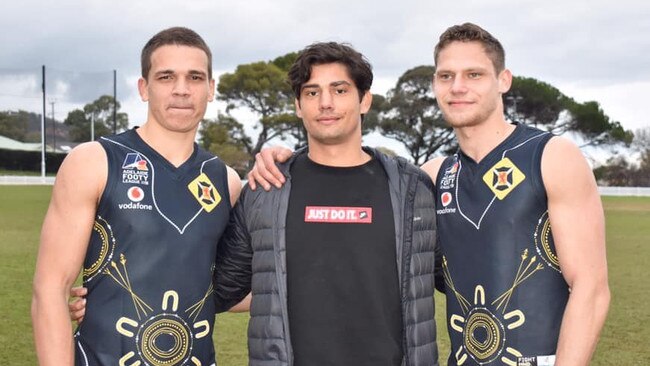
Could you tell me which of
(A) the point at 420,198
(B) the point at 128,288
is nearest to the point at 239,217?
(B) the point at 128,288

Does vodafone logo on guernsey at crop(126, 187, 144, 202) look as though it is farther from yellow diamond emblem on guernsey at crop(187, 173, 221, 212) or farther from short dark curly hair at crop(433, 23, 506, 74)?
short dark curly hair at crop(433, 23, 506, 74)

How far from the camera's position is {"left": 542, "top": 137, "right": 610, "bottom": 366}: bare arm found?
3465 mm

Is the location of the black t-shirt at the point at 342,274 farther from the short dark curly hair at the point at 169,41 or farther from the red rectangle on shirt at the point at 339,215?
the short dark curly hair at the point at 169,41

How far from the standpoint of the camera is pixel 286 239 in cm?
373

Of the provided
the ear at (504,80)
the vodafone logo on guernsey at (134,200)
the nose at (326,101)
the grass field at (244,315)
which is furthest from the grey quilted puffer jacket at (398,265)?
the grass field at (244,315)

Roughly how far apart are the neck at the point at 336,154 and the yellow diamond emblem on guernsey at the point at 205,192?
0.54 meters

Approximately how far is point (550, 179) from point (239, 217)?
1.56 meters

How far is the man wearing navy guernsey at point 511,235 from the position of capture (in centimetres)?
353

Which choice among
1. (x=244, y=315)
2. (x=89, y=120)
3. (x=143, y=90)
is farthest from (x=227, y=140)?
(x=143, y=90)

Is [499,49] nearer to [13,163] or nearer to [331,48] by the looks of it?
[331,48]

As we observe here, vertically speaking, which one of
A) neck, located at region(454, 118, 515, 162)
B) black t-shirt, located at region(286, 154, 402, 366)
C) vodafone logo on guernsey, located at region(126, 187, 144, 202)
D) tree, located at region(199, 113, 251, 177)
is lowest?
black t-shirt, located at region(286, 154, 402, 366)

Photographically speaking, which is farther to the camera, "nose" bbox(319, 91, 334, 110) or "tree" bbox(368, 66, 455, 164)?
"tree" bbox(368, 66, 455, 164)

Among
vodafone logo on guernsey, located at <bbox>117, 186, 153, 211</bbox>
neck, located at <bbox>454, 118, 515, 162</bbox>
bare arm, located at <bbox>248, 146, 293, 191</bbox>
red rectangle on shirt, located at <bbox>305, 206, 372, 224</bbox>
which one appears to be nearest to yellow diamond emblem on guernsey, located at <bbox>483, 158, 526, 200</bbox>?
neck, located at <bbox>454, 118, 515, 162</bbox>

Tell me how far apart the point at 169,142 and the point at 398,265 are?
4.37ft
